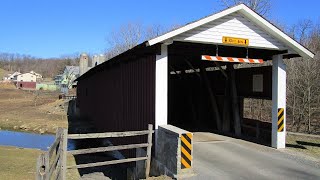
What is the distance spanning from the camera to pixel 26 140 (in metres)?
21.3

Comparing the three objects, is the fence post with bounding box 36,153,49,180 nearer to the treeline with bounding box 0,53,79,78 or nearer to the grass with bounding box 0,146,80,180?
the grass with bounding box 0,146,80,180

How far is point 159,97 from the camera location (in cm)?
859

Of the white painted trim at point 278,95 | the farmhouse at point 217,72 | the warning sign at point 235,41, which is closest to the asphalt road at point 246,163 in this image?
the white painted trim at point 278,95

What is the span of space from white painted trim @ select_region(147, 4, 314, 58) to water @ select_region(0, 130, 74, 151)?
1194 cm

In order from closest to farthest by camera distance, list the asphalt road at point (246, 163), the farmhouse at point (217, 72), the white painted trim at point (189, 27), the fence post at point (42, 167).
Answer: the fence post at point (42, 167), the asphalt road at point (246, 163), the white painted trim at point (189, 27), the farmhouse at point (217, 72)

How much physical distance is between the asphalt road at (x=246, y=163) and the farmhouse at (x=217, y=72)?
106 centimetres

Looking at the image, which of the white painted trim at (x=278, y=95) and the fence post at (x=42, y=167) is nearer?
the fence post at (x=42, y=167)

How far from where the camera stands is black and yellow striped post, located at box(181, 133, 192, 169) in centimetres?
696

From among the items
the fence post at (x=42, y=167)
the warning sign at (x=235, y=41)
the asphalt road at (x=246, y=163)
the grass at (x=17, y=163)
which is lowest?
the grass at (x=17, y=163)

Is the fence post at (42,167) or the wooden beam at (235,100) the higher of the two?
the wooden beam at (235,100)

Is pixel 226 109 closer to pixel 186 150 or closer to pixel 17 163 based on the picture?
pixel 186 150

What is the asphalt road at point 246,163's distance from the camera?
23.4 ft

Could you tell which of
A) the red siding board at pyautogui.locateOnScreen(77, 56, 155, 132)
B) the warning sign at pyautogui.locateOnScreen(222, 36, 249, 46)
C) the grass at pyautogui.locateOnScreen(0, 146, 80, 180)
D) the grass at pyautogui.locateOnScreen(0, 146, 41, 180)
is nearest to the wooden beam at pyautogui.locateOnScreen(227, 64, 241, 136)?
the warning sign at pyautogui.locateOnScreen(222, 36, 249, 46)

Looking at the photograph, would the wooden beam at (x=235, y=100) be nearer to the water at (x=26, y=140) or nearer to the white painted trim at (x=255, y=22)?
the white painted trim at (x=255, y=22)
